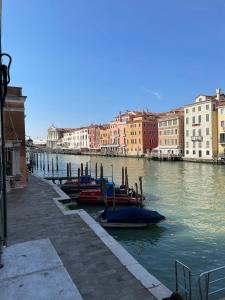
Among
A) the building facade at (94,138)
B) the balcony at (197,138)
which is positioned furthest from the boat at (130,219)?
the building facade at (94,138)

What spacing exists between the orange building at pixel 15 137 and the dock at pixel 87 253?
4879 mm

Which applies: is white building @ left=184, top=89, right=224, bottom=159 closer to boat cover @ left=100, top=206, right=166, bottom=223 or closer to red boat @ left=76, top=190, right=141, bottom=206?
red boat @ left=76, top=190, right=141, bottom=206

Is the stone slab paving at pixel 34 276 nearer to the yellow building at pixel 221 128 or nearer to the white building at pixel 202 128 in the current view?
the yellow building at pixel 221 128

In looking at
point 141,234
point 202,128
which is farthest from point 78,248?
point 202,128

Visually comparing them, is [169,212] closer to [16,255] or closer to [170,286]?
[170,286]

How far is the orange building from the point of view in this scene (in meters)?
15.5

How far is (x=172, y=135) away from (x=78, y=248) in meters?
52.2

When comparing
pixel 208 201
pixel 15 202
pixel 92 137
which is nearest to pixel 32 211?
pixel 15 202

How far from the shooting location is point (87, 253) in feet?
20.4

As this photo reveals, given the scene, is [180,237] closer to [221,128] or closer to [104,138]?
[221,128]

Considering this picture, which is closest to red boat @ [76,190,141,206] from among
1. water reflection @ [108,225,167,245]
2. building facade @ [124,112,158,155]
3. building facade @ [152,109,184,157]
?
water reflection @ [108,225,167,245]

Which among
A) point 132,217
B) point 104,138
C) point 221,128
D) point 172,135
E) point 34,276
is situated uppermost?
point 104,138

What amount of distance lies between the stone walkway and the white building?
129 ft

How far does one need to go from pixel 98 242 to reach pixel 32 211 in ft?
13.5
